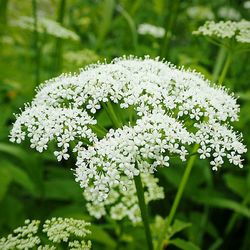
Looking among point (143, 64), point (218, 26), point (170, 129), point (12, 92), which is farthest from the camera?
point (12, 92)

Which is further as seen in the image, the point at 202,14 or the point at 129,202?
the point at 202,14

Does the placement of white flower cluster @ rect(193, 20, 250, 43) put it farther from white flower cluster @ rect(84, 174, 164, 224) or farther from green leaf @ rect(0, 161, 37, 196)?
green leaf @ rect(0, 161, 37, 196)

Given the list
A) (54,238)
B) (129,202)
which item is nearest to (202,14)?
(129,202)

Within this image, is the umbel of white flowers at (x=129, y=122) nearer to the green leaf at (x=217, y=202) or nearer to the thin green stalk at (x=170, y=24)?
the thin green stalk at (x=170, y=24)

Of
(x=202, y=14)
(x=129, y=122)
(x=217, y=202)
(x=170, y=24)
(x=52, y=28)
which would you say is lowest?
(x=217, y=202)

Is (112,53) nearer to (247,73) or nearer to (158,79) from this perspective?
(247,73)

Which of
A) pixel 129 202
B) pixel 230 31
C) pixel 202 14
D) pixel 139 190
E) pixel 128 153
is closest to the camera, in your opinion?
pixel 128 153

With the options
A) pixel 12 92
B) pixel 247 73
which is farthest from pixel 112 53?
pixel 247 73

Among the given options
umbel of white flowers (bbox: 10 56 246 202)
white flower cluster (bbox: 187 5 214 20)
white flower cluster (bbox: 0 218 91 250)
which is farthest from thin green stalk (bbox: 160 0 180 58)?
white flower cluster (bbox: 187 5 214 20)

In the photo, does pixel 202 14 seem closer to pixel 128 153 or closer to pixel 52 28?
pixel 52 28
